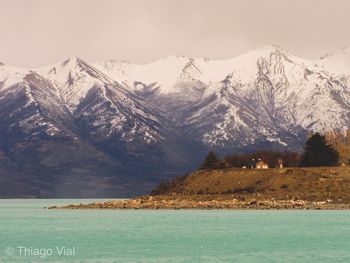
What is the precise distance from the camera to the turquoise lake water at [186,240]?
95.4 m

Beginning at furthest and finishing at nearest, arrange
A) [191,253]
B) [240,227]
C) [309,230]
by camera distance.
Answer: [240,227] → [309,230] → [191,253]

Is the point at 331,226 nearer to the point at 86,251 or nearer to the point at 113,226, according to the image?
the point at 113,226

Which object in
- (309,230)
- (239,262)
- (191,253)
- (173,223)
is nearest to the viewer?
(239,262)

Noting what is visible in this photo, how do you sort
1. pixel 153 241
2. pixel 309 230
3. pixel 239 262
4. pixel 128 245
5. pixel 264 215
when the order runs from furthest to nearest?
pixel 264 215
pixel 309 230
pixel 153 241
pixel 128 245
pixel 239 262

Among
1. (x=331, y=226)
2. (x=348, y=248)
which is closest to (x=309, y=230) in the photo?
(x=331, y=226)

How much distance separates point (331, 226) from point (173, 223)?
106 feet

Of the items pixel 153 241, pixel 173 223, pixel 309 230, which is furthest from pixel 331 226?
pixel 153 241

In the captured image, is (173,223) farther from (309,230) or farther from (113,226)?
(309,230)

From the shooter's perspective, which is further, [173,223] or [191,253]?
[173,223]

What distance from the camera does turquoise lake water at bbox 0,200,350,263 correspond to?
313 feet

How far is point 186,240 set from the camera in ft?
391

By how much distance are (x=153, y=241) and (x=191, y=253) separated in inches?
744

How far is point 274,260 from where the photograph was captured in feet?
301

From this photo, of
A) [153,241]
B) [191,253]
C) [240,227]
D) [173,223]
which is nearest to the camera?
[191,253]
